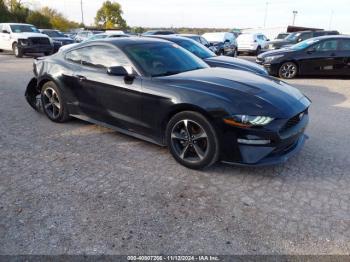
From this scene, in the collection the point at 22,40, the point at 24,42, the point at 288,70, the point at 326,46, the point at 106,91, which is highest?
the point at 326,46

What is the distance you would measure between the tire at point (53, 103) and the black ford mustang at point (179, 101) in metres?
0.02

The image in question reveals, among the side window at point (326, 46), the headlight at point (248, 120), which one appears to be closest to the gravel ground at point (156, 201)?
the headlight at point (248, 120)

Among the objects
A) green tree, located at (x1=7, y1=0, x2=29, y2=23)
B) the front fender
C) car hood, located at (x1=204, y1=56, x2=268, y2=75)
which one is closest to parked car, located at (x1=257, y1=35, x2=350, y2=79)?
car hood, located at (x1=204, y1=56, x2=268, y2=75)

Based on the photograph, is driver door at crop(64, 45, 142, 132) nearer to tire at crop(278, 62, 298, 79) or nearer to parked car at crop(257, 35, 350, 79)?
parked car at crop(257, 35, 350, 79)

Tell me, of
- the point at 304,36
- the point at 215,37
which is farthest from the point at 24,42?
the point at 304,36

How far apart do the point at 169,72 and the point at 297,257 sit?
281 cm

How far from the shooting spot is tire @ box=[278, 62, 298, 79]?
10.7 metres

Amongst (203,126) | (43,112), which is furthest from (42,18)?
(203,126)

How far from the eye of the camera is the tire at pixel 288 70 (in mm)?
10680

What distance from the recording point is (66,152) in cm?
425

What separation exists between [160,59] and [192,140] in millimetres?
1458

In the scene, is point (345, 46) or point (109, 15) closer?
point (345, 46)

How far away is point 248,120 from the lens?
3369 mm

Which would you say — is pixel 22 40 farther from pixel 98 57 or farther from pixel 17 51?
pixel 98 57
